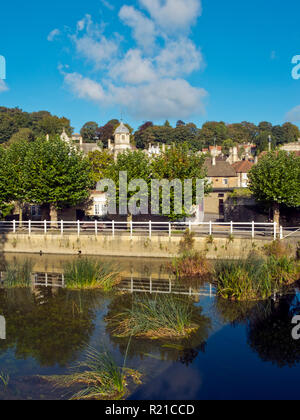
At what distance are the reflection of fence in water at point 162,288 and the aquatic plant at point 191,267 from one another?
4.12 ft

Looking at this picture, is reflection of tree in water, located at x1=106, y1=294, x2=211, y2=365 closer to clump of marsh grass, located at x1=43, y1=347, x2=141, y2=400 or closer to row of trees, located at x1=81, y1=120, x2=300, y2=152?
clump of marsh grass, located at x1=43, y1=347, x2=141, y2=400

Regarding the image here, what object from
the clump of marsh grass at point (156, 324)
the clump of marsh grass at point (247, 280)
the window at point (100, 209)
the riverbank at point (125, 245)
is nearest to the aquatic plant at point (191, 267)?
the clump of marsh grass at point (247, 280)

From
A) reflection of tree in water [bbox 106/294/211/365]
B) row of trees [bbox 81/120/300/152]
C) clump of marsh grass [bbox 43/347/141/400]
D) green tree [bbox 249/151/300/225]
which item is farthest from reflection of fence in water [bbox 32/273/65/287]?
row of trees [bbox 81/120/300/152]

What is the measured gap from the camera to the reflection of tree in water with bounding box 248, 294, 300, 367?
12.3 metres

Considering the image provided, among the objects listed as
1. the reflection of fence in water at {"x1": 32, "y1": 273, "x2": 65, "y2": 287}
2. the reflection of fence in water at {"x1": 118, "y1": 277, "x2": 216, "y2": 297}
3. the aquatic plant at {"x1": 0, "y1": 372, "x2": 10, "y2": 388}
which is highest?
the reflection of fence in water at {"x1": 32, "y1": 273, "x2": 65, "y2": 287}

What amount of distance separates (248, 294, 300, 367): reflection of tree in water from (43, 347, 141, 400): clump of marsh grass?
190 inches

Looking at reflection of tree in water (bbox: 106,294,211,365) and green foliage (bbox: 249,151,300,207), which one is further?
green foliage (bbox: 249,151,300,207)

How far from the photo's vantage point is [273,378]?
36.2 feet

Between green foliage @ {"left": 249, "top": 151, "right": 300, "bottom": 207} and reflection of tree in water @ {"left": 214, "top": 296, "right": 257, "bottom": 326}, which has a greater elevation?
green foliage @ {"left": 249, "top": 151, "right": 300, "bottom": 207}

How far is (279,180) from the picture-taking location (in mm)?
27797

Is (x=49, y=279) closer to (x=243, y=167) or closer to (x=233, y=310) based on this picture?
(x=233, y=310)

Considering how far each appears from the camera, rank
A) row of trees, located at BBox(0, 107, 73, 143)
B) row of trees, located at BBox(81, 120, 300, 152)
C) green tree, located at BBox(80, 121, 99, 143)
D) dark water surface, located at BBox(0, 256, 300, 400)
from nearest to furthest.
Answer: dark water surface, located at BBox(0, 256, 300, 400) → row of trees, located at BBox(0, 107, 73, 143) → row of trees, located at BBox(81, 120, 300, 152) → green tree, located at BBox(80, 121, 99, 143)

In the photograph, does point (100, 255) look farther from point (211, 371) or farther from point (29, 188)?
point (211, 371)

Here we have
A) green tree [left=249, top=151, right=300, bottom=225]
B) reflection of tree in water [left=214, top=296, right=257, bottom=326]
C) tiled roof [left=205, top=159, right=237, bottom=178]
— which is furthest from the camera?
tiled roof [left=205, top=159, right=237, bottom=178]
